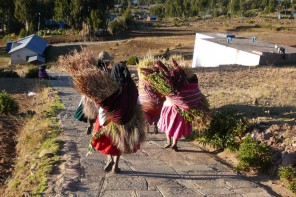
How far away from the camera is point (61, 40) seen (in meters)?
45.9

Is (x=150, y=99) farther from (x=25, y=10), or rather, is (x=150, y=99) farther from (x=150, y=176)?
(x=25, y=10)

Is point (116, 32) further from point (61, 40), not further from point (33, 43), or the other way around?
point (33, 43)

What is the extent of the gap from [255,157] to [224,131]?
1.06 metres

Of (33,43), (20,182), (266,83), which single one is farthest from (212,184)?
(33,43)

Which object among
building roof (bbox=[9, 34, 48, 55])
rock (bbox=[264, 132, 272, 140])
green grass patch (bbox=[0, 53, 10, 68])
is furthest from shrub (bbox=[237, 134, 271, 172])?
building roof (bbox=[9, 34, 48, 55])

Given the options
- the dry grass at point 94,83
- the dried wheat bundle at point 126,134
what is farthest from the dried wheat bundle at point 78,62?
the dried wheat bundle at point 126,134

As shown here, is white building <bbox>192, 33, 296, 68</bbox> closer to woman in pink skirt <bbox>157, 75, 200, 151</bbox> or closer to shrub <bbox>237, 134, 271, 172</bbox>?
woman in pink skirt <bbox>157, 75, 200, 151</bbox>

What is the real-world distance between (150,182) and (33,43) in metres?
33.2

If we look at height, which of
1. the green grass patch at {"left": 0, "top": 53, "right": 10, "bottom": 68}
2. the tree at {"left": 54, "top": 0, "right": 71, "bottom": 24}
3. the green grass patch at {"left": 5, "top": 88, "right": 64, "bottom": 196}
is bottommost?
the green grass patch at {"left": 0, "top": 53, "right": 10, "bottom": 68}

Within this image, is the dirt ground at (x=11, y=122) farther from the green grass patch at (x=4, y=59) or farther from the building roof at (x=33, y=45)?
the building roof at (x=33, y=45)

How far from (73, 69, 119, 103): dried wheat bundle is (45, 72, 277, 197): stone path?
1021 mm

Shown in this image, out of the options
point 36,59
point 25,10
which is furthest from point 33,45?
point 25,10

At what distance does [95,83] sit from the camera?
4.69m

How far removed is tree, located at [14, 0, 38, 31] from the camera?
4741 cm
